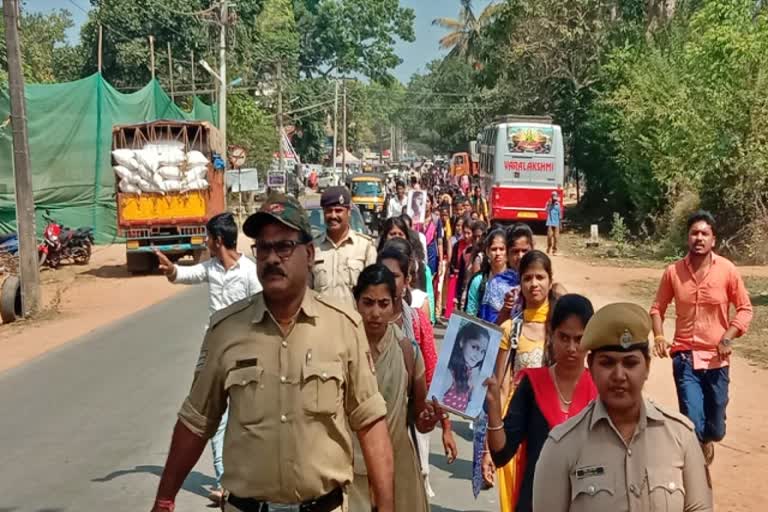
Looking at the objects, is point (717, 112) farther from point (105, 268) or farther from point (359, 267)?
point (359, 267)

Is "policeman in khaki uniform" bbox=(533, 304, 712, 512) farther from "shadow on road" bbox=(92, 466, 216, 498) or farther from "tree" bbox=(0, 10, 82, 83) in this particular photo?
"tree" bbox=(0, 10, 82, 83)

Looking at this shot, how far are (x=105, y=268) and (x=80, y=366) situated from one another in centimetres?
1218

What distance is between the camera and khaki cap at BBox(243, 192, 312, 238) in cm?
304

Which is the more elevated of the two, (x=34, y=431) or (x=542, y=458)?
(x=542, y=458)

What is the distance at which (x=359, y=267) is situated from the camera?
623cm

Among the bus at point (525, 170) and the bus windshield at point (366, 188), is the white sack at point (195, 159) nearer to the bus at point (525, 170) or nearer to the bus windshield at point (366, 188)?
the bus at point (525, 170)

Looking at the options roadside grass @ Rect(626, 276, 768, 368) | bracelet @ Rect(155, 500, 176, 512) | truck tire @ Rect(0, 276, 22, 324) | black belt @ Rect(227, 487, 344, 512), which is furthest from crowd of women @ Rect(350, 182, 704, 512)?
truck tire @ Rect(0, 276, 22, 324)

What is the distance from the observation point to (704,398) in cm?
621

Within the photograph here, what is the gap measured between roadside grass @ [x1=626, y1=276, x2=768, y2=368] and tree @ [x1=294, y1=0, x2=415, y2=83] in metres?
52.1

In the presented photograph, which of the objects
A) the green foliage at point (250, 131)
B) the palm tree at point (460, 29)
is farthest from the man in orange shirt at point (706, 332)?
the palm tree at point (460, 29)

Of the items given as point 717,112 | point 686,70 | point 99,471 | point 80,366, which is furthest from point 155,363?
point 686,70

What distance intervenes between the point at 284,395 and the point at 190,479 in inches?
167

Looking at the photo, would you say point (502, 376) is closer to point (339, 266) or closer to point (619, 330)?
point (339, 266)

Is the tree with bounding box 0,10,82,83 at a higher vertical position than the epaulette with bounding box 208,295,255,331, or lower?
higher
